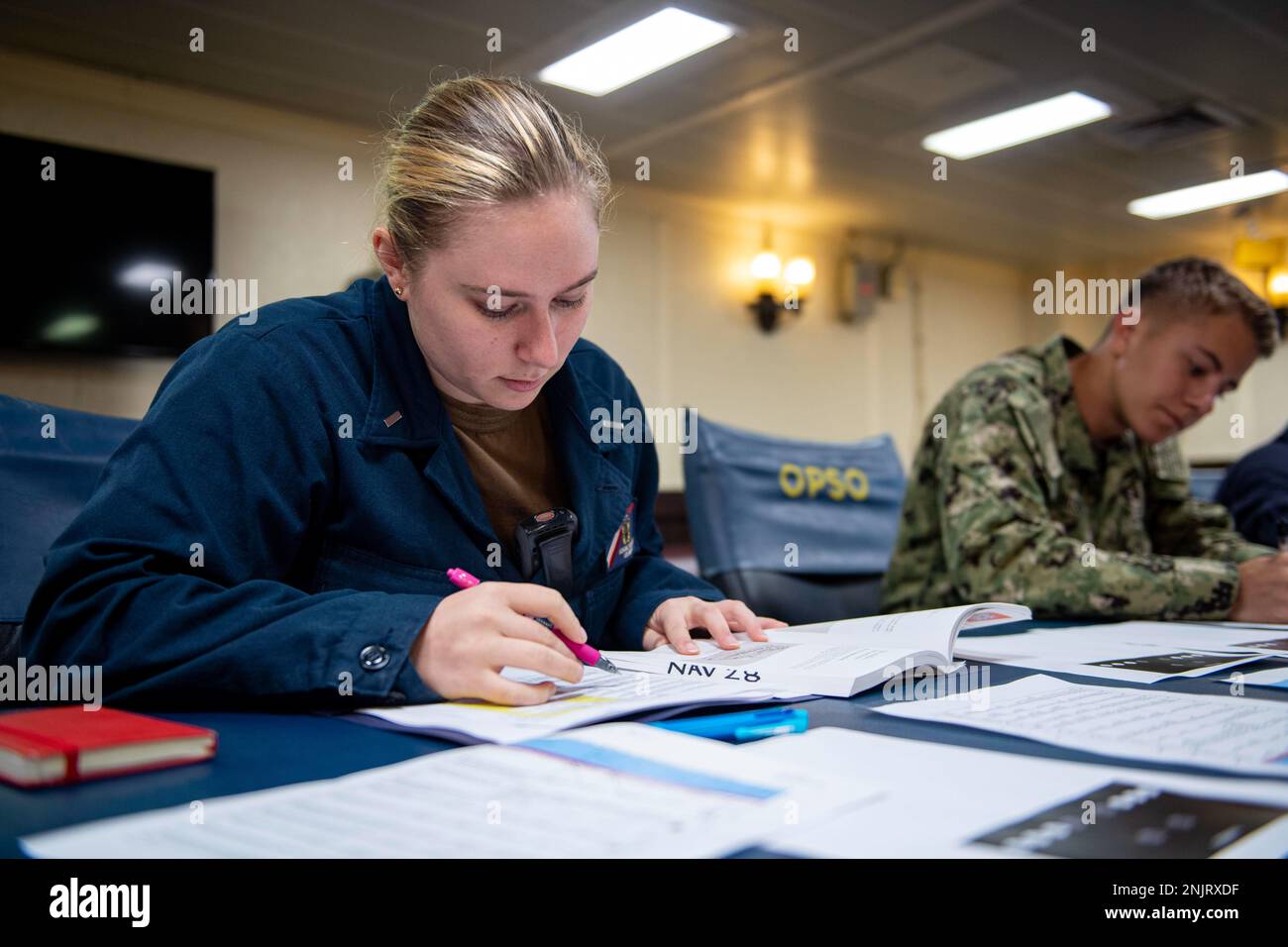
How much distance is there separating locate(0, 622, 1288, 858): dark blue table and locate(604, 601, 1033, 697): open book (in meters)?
0.03

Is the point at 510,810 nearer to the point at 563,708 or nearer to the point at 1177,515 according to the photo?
the point at 563,708

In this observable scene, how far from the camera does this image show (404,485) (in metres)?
1.05

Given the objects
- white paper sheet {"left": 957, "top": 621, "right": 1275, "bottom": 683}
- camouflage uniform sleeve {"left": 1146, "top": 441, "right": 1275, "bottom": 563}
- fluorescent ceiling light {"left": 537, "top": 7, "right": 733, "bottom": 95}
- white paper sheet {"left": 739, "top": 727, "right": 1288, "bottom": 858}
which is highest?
fluorescent ceiling light {"left": 537, "top": 7, "right": 733, "bottom": 95}

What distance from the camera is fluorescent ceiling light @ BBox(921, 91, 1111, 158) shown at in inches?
160

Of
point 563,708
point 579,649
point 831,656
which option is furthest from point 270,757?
point 831,656

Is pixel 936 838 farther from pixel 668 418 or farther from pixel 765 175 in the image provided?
pixel 765 175

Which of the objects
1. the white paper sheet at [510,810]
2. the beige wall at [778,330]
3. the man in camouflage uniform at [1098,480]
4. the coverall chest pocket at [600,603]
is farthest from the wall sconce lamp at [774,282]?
the white paper sheet at [510,810]

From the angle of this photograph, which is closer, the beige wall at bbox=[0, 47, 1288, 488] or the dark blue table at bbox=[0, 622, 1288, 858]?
the dark blue table at bbox=[0, 622, 1288, 858]

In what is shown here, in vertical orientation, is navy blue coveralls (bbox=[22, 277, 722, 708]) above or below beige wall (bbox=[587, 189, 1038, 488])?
below

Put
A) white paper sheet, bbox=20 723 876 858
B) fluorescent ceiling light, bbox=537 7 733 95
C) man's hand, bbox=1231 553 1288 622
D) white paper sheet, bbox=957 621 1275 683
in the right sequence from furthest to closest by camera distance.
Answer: fluorescent ceiling light, bbox=537 7 733 95 → man's hand, bbox=1231 553 1288 622 → white paper sheet, bbox=957 621 1275 683 → white paper sheet, bbox=20 723 876 858

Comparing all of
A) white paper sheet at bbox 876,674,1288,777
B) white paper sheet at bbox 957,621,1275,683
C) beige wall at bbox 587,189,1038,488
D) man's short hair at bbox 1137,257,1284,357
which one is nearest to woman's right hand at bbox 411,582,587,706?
white paper sheet at bbox 876,674,1288,777

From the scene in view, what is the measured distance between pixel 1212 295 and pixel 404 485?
159 centimetres

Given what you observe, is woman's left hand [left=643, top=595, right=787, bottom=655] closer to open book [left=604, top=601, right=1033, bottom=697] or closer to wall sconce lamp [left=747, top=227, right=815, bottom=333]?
open book [left=604, top=601, right=1033, bottom=697]
